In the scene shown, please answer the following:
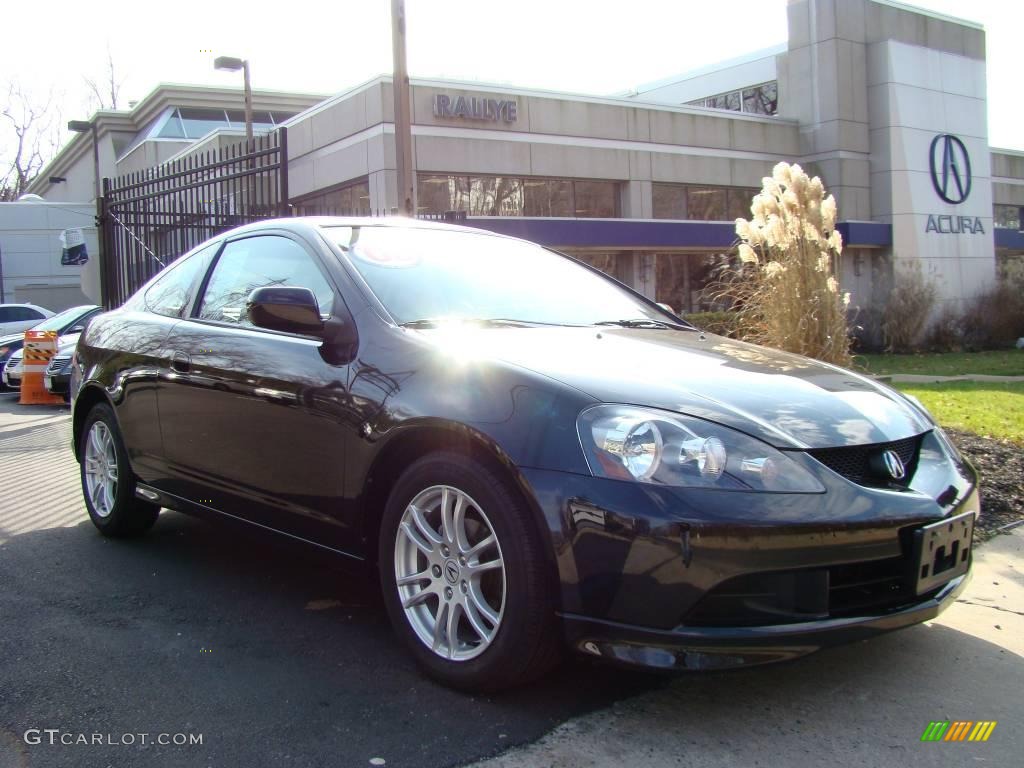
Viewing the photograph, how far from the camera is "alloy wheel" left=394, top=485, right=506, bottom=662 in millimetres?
2900

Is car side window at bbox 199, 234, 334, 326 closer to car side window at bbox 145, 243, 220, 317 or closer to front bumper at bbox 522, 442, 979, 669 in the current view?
car side window at bbox 145, 243, 220, 317

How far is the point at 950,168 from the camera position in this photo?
25109mm

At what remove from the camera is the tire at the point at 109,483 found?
15.8 feet

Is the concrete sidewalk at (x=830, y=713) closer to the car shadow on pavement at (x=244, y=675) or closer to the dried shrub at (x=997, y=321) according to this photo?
the car shadow on pavement at (x=244, y=675)

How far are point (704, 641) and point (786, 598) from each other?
279 millimetres

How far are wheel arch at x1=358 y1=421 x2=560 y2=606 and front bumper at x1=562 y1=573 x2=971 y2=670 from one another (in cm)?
18

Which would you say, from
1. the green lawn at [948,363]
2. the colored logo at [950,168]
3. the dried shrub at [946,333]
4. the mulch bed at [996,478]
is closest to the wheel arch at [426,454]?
the mulch bed at [996,478]

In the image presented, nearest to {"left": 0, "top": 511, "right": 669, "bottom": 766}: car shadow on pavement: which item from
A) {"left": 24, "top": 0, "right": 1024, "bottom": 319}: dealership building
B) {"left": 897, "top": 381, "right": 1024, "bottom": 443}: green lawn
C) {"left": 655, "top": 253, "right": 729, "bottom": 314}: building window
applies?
{"left": 897, "top": 381, "right": 1024, "bottom": 443}: green lawn

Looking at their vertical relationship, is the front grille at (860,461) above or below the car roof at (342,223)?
below

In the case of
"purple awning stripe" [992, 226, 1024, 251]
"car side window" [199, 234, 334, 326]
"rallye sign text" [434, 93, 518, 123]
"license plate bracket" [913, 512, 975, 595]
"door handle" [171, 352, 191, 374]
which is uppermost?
"rallye sign text" [434, 93, 518, 123]

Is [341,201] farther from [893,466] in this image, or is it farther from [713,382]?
[893,466]

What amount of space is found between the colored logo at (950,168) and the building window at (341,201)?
15669 mm

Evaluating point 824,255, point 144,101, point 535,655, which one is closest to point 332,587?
point 535,655

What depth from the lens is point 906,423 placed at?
3230 mm
